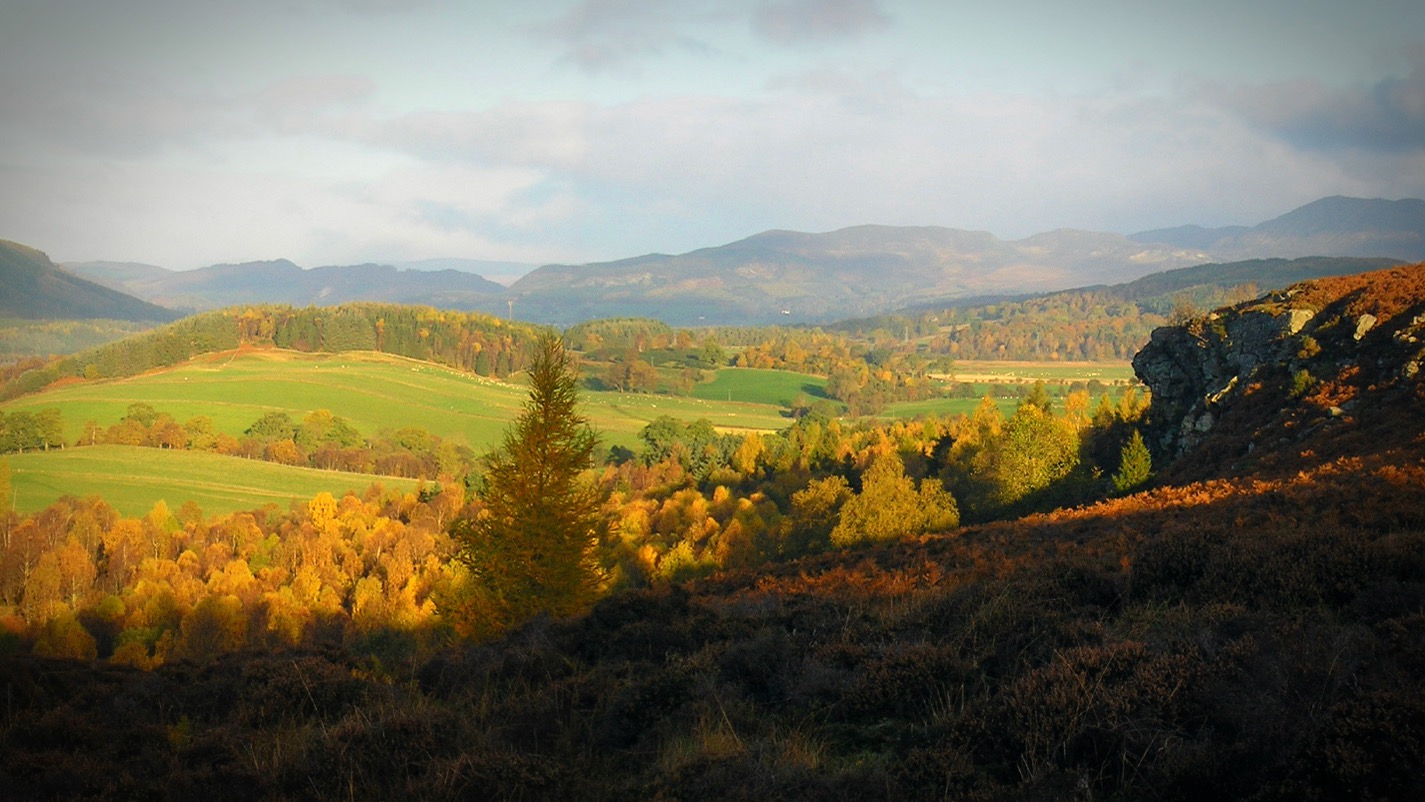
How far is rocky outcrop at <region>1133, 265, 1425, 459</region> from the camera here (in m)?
27.3

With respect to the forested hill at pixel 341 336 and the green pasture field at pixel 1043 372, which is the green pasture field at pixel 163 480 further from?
the green pasture field at pixel 1043 372

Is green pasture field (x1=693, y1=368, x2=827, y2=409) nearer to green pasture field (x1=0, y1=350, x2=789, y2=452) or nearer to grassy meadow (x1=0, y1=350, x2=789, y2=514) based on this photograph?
grassy meadow (x1=0, y1=350, x2=789, y2=514)

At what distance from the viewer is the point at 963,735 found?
17.2 feet

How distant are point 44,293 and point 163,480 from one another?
149 ft

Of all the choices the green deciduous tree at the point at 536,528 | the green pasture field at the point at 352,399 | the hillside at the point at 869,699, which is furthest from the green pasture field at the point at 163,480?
the hillside at the point at 869,699

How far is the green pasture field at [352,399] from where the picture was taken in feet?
273

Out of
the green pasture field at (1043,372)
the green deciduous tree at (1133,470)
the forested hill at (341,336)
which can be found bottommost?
the green pasture field at (1043,372)

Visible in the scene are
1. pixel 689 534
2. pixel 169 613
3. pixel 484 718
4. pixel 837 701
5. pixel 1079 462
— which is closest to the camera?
pixel 837 701

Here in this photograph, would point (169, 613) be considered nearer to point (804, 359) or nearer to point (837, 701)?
point (837, 701)

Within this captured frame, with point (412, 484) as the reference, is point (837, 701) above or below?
above

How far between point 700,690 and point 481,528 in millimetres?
17377

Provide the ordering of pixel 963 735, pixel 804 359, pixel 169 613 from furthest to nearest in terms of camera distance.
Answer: pixel 804 359
pixel 169 613
pixel 963 735

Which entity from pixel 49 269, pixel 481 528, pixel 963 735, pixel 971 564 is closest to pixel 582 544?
pixel 481 528

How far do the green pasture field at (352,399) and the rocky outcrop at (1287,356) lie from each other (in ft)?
207
